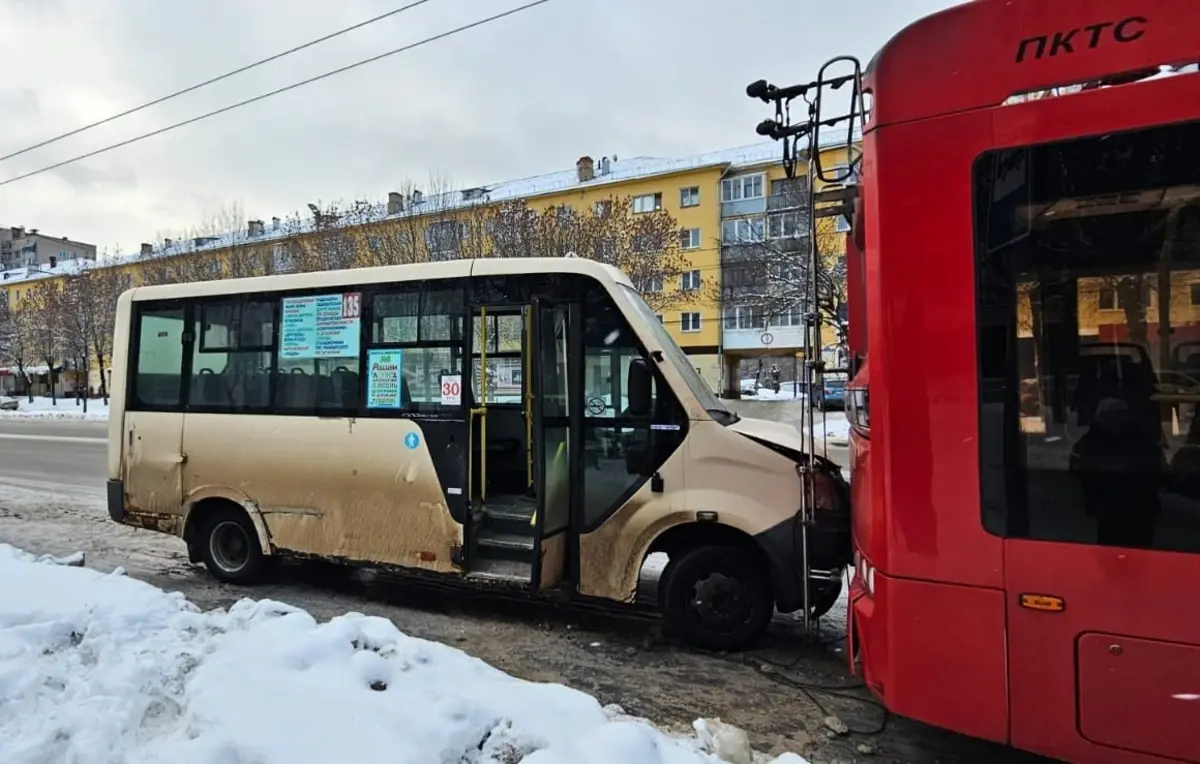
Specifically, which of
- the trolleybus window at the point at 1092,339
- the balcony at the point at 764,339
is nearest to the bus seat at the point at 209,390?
the trolleybus window at the point at 1092,339

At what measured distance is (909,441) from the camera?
2959 mm

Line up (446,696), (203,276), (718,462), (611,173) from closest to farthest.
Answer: (446,696) < (718,462) < (203,276) < (611,173)

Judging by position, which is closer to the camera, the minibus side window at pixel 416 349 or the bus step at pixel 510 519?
the bus step at pixel 510 519

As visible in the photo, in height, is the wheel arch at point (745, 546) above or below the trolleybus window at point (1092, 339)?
below

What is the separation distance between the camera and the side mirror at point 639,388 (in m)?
4.98

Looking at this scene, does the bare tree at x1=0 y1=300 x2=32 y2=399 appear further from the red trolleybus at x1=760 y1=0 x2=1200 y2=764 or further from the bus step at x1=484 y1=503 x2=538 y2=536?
the red trolleybus at x1=760 y1=0 x2=1200 y2=764

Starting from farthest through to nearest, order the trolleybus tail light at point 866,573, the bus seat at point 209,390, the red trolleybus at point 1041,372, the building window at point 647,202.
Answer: the building window at point 647,202 < the bus seat at point 209,390 < the trolleybus tail light at point 866,573 < the red trolleybus at point 1041,372

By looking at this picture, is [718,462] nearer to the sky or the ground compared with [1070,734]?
nearer to the sky

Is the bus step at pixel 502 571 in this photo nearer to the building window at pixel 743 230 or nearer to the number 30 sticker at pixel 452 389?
the number 30 sticker at pixel 452 389

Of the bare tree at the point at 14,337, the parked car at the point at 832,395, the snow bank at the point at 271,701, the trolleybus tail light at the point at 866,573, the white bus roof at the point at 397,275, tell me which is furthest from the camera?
the bare tree at the point at 14,337

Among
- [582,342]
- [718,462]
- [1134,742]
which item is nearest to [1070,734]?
[1134,742]

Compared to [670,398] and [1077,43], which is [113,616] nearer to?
[670,398]

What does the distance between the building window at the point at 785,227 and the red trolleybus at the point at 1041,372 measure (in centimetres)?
2160

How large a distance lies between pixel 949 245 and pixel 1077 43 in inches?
32.2
